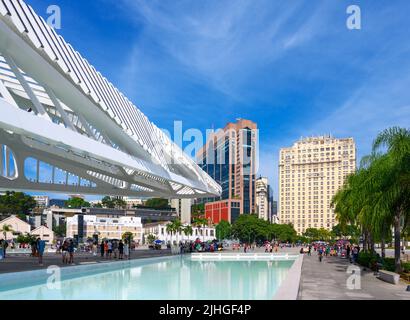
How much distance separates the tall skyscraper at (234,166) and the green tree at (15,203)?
51.7 m

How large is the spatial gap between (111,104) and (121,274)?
6568 millimetres

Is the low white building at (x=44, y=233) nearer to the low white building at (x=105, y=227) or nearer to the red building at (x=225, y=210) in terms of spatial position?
the low white building at (x=105, y=227)

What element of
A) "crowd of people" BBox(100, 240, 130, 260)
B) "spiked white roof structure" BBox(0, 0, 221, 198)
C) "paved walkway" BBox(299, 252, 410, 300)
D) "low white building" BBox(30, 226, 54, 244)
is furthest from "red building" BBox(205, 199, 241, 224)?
"paved walkway" BBox(299, 252, 410, 300)

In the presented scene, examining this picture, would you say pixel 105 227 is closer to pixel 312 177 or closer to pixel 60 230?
pixel 60 230

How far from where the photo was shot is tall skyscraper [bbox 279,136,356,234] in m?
138

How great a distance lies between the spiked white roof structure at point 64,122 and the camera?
46.4 feet

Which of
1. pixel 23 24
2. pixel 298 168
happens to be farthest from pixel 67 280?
pixel 298 168

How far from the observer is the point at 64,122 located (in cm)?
1883

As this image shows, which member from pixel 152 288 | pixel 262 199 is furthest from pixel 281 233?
pixel 152 288

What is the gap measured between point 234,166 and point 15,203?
6621cm

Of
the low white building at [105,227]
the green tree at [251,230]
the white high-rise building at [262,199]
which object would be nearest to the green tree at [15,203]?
Answer: the low white building at [105,227]

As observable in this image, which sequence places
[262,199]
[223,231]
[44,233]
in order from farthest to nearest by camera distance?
[262,199]
[223,231]
[44,233]

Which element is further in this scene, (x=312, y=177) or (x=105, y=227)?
(x=312, y=177)

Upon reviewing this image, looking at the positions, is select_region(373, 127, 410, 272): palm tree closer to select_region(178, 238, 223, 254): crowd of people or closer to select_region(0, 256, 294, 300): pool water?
select_region(0, 256, 294, 300): pool water
